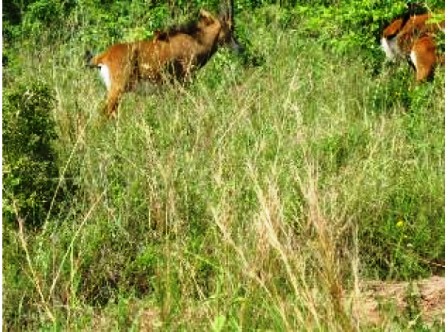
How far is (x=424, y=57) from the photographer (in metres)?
8.87

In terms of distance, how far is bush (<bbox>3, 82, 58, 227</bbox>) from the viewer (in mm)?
5285

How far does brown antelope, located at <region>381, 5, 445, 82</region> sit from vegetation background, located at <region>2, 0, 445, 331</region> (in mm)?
410

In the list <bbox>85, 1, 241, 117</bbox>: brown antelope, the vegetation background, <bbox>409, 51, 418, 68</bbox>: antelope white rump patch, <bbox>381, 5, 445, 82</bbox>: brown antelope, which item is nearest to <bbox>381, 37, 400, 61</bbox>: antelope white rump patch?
<bbox>381, 5, 445, 82</bbox>: brown antelope

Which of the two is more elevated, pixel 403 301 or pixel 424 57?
pixel 403 301

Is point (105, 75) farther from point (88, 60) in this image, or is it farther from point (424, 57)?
point (424, 57)

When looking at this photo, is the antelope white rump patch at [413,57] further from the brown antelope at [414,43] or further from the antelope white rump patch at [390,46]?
the antelope white rump patch at [390,46]

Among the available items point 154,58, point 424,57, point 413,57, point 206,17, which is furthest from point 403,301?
point 206,17

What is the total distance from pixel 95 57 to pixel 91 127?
2868 millimetres

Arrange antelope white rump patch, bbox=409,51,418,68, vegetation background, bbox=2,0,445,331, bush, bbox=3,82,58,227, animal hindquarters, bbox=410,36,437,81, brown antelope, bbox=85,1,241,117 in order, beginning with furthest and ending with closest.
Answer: brown antelope, bbox=85,1,241,117
antelope white rump patch, bbox=409,51,418,68
animal hindquarters, bbox=410,36,437,81
bush, bbox=3,82,58,227
vegetation background, bbox=2,0,445,331

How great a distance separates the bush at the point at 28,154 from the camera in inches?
208

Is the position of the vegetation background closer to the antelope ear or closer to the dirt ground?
the dirt ground

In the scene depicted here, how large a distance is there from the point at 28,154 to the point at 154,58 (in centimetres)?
423

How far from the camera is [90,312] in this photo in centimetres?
425

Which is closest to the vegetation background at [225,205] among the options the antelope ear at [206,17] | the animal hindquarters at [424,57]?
the animal hindquarters at [424,57]
